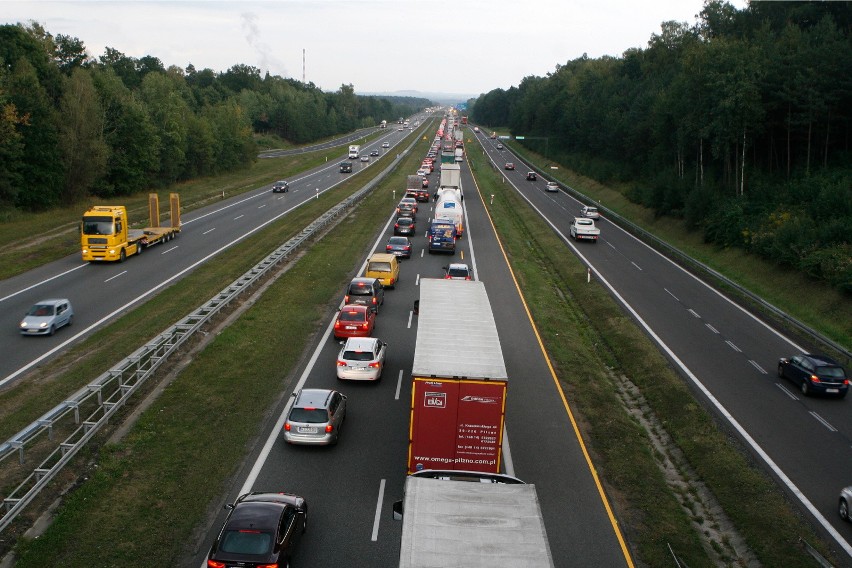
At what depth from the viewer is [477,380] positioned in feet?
52.2

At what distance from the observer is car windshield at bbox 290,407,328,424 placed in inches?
720

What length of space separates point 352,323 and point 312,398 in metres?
8.55

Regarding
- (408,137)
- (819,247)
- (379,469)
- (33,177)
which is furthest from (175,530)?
(408,137)

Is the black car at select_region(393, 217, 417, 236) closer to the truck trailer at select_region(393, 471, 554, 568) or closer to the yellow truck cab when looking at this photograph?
the yellow truck cab

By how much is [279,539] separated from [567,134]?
4751 inches

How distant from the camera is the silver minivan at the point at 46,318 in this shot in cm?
2800

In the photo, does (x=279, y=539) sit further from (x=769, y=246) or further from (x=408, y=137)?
(x=408, y=137)

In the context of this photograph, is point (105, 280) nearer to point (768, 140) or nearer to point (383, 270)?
point (383, 270)

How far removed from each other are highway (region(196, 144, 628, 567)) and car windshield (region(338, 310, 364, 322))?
1.10 meters

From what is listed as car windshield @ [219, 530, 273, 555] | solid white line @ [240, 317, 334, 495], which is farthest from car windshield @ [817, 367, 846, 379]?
car windshield @ [219, 530, 273, 555]

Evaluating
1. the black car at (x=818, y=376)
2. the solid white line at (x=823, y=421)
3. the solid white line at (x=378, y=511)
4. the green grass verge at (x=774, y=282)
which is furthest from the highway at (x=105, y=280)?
the green grass verge at (x=774, y=282)

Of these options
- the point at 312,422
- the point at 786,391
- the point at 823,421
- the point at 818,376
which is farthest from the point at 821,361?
the point at 312,422

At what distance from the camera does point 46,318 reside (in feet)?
92.9

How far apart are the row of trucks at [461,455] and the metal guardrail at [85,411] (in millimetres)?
8033
